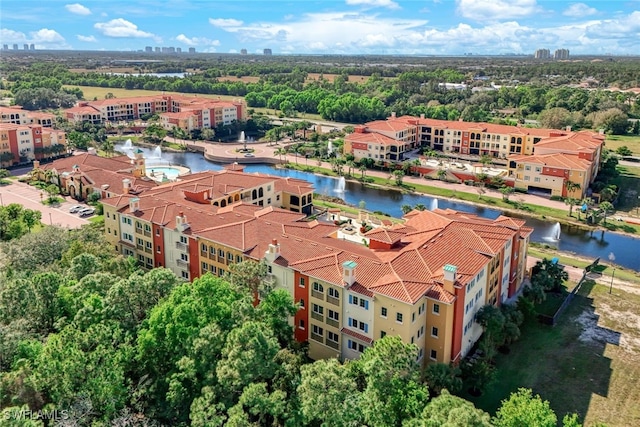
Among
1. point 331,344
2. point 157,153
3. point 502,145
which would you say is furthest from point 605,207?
point 157,153

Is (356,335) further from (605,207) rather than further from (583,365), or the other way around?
(605,207)

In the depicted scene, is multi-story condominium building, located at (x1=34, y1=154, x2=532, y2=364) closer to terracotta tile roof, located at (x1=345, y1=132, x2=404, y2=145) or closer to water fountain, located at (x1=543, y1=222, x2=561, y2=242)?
water fountain, located at (x1=543, y1=222, x2=561, y2=242)

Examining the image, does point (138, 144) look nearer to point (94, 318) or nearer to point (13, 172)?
point (13, 172)

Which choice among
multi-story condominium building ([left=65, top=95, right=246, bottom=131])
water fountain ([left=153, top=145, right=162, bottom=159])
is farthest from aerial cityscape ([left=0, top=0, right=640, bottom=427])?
multi-story condominium building ([left=65, top=95, right=246, bottom=131])

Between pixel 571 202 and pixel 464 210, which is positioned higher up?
pixel 571 202

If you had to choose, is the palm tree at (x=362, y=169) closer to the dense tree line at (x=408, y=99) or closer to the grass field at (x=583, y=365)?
the dense tree line at (x=408, y=99)

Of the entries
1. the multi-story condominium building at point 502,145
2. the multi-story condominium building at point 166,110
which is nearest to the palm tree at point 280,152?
the multi-story condominium building at point 502,145

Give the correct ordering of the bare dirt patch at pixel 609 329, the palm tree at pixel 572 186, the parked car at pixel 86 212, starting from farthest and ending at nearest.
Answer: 1. the palm tree at pixel 572 186
2. the parked car at pixel 86 212
3. the bare dirt patch at pixel 609 329
